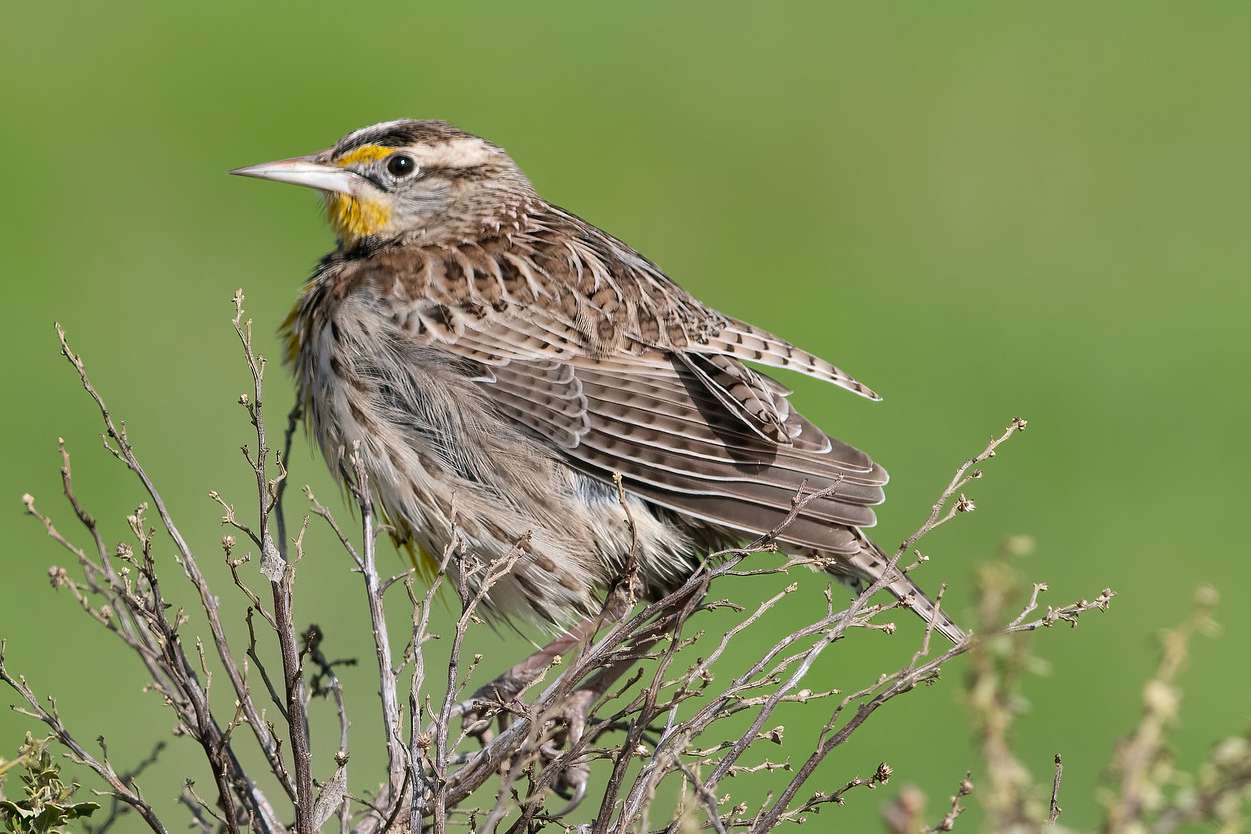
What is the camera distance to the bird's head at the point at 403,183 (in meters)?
4.96

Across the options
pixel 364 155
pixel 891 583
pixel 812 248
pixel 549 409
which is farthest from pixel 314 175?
pixel 812 248

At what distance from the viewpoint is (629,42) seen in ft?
45.3

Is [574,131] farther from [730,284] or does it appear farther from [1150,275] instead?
[1150,275]

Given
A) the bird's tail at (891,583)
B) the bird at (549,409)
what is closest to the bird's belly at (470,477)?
the bird at (549,409)

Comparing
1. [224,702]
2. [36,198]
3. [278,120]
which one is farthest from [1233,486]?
[36,198]

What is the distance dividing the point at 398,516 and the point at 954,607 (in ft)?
13.9

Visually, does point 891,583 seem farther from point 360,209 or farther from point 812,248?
point 812,248

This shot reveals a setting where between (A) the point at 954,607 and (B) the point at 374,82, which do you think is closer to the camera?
(A) the point at 954,607

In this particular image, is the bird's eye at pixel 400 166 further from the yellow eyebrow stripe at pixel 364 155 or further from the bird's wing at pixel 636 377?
the bird's wing at pixel 636 377

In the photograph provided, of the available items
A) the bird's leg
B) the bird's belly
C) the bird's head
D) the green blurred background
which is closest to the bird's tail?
the bird's belly

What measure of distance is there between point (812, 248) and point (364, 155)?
7.35 meters

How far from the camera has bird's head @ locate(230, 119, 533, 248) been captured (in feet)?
16.3

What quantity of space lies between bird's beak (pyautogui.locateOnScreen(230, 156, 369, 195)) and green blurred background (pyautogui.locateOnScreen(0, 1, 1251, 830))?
2.72 meters

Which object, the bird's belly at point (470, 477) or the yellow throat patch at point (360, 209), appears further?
the yellow throat patch at point (360, 209)
